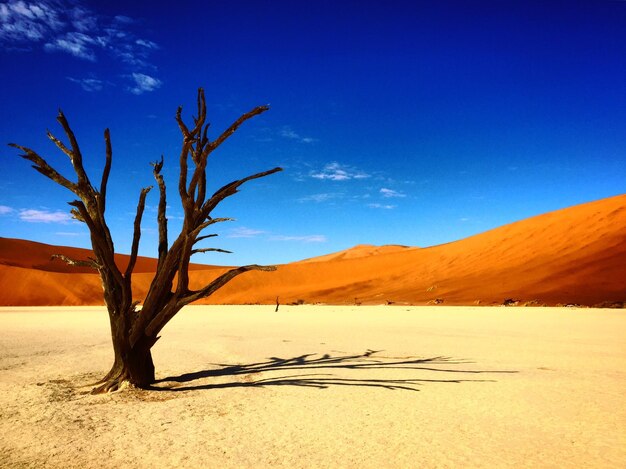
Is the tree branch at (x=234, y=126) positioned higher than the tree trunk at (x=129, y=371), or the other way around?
the tree branch at (x=234, y=126)

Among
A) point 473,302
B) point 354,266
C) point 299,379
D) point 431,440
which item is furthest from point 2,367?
point 354,266

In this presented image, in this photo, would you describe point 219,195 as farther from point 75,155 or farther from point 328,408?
point 328,408

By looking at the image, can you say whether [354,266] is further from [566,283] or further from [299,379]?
[299,379]

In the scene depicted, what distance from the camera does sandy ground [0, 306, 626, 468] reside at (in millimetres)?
3535

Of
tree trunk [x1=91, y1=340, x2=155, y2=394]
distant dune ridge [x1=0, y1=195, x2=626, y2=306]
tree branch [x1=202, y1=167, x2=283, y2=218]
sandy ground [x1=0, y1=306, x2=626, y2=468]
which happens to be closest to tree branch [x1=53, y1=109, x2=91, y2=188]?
tree branch [x1=202, y1=167, x2=283, y2=218]

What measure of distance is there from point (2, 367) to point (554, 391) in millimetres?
8792

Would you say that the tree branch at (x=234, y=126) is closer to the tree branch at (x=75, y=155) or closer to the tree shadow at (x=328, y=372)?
the tree branch at (x=75, y=155)

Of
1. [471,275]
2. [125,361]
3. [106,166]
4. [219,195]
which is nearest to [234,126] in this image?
[219,195]

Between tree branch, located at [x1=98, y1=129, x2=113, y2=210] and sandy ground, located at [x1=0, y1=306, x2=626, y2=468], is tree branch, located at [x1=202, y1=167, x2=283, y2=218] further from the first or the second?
sandy ground, located at [x1=0, y1=306, x2=626, y2=468]

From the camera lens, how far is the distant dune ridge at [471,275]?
24469 millimetres

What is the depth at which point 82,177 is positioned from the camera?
5.90 m

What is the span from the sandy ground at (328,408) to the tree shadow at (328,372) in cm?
3

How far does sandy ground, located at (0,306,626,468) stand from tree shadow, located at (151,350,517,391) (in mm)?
31

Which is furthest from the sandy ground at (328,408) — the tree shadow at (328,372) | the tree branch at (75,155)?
the tree branch at (75,155)
